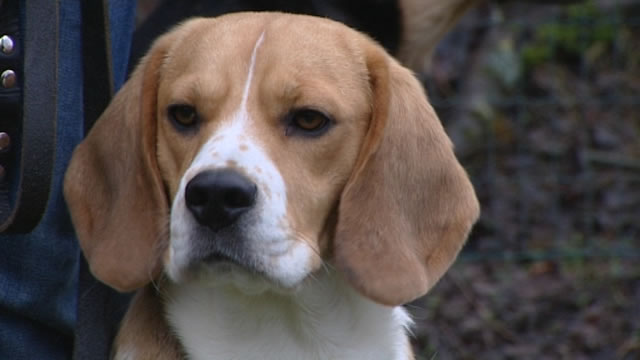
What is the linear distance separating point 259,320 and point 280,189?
1.49ft

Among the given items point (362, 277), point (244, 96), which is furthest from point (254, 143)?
point (362, 277)

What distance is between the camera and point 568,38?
8414 millimetres

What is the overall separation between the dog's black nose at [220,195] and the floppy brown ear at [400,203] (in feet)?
1.15

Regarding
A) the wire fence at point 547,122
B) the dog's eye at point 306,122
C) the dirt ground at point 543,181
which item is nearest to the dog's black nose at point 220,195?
the dog's eye at point 306,122

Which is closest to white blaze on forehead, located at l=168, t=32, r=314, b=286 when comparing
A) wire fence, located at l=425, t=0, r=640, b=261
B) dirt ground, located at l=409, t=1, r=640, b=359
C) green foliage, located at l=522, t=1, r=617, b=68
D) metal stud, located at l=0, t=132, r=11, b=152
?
metal stud, located at l=0, t=132, r=11, b=152

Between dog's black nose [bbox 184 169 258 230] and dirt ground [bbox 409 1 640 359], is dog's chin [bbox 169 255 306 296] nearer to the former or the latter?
dog's black nose [bbox 184 169 258 230]

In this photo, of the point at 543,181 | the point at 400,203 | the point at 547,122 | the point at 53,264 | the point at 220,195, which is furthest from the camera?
the point at 547,122

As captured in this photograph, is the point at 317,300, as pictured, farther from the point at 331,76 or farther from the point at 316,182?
the point at 331,76

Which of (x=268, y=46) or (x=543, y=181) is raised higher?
(x=268, y=46)

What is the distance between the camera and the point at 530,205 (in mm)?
7547

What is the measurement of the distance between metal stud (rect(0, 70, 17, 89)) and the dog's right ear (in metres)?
0.33

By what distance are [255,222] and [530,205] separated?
15.0 ft

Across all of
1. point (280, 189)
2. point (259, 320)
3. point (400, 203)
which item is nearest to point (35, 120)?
point (280, 189)

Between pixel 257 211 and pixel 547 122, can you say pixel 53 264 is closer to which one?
pixel 257 211
